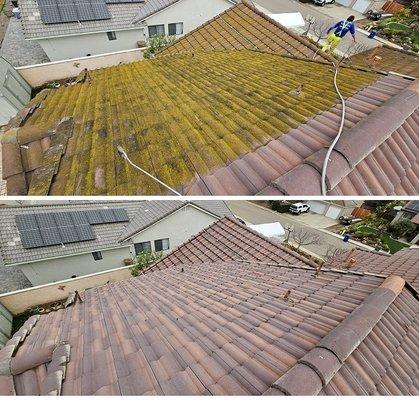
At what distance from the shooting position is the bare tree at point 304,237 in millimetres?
23188

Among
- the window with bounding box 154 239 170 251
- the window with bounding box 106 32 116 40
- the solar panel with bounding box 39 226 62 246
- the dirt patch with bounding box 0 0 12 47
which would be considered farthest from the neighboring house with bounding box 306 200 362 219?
the dirt patch with bounding box 0 0 12 47

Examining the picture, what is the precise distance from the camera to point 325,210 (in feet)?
90.8

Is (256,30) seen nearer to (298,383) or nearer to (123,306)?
(123,306)

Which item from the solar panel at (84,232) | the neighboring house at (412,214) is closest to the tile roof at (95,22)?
the solar panel at (84,232)

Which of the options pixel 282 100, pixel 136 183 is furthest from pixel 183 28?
pixel 136 183

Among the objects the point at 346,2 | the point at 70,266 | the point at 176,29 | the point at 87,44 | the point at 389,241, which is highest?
the point at 346,2

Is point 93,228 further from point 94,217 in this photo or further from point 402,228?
point 402,228

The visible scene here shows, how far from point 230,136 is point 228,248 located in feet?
18.9

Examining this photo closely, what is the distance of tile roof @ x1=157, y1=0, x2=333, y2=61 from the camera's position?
37.6ft

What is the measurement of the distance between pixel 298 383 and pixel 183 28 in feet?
78.9

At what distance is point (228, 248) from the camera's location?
425 inches

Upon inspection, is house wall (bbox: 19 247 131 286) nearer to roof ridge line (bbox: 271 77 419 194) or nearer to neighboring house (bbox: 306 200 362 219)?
roof ridge line (bbox: 271 77 419 194)

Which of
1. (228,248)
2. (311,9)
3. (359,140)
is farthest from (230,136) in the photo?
(311,9)

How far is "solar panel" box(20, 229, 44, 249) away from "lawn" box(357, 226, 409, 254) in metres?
23.0
